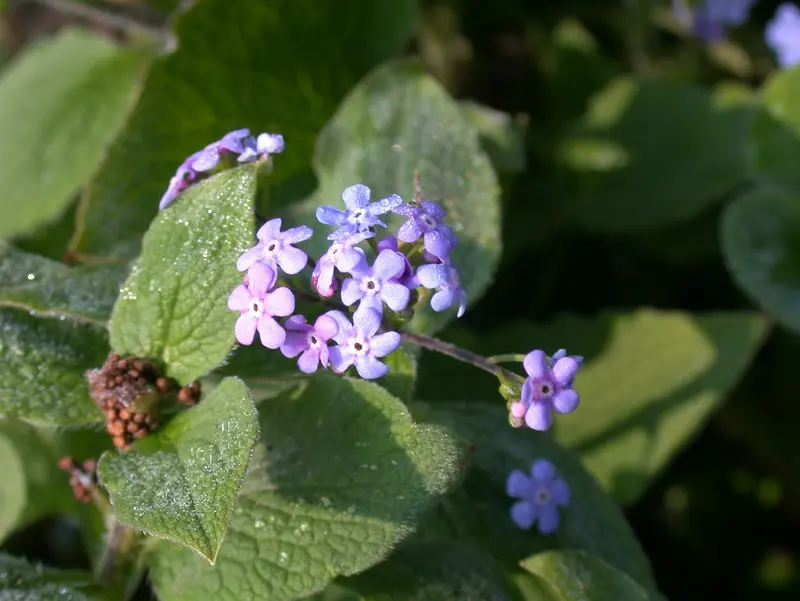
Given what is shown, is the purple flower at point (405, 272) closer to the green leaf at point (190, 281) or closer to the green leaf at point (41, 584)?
the green leaf at point (190, 281)

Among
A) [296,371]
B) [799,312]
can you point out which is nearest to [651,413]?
[799,312]

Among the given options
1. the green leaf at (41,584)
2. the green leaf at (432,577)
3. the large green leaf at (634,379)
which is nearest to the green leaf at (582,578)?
the green leaf at (432,577)

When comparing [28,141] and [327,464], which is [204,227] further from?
[28,141]

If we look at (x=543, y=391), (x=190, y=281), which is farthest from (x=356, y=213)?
(x=543, y=391)

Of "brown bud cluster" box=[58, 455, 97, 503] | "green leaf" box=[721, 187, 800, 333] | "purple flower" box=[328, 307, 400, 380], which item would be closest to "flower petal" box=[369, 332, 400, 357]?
"purple flower" box=[328, 307, 400, 380]

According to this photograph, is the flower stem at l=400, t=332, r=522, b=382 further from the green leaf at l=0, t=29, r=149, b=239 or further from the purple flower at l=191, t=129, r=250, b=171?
the green leaf at l=0, t=29, r=149, b=239

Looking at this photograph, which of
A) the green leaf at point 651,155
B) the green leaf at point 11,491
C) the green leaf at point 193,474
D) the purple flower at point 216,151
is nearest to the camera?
the green leaf at point 193,474
